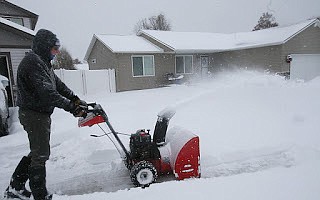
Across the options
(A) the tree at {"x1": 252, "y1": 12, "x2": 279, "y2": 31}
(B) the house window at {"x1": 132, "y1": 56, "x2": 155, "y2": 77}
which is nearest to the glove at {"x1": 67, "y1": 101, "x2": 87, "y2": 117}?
(B) the house window at {"x1": 132, "y1": 56, "x2": 155, "y2": 77}

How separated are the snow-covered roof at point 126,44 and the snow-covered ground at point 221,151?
28.1ft

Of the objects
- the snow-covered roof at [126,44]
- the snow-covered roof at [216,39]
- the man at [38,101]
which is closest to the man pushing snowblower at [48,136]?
the man at [38,101]

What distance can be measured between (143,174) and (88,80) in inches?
470

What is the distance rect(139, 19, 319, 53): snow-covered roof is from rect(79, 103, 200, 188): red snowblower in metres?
13.6

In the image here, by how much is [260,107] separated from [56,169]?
5639 mm

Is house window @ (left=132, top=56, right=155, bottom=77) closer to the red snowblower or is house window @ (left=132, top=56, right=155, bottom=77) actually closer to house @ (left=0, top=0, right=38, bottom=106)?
house @ (left=0, top=0, right=38, bottom=106)

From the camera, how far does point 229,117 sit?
21.5 feet

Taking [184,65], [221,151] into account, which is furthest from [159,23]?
[221,151]

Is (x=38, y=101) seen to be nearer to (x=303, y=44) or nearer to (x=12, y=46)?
(x=12, y=46)

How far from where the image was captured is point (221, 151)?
4.56 m

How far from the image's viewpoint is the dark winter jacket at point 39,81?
2584 mm

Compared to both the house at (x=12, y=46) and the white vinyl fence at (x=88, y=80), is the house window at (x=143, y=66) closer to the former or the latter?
the white vinyl fence at (x=88, y=80)

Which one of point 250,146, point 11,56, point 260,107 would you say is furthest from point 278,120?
point 11,56

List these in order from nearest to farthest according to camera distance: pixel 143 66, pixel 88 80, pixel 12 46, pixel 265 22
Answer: pixel 12 46
pixel 88 80
pixel 143 66
pixel 265 22
